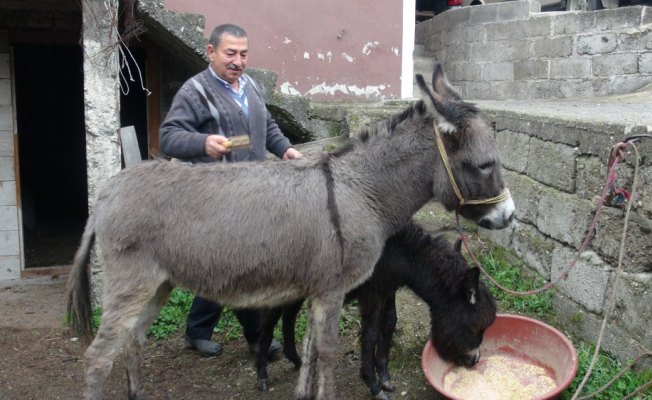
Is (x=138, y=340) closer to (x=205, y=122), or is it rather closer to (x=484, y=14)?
(x=205, y=122)

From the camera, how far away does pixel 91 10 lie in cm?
Answer: 507

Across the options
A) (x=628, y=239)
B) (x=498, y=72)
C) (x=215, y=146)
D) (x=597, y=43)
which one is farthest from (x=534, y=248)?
(x=498, y=72)

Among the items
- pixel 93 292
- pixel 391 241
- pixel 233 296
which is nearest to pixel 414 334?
pixel 391 241

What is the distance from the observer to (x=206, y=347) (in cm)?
473

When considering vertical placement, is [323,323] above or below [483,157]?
below

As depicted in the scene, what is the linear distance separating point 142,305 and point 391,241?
5.37ft

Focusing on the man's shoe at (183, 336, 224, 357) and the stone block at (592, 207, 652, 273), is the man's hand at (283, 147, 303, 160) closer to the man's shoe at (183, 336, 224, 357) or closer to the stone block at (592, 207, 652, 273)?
the man's shoe at (183, 336, 224, 357)

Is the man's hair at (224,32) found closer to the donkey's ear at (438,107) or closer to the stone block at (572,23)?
the donkey's ear at (438,107)

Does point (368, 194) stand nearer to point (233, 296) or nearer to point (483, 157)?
point (483, 157)

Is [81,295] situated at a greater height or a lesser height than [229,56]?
lesser

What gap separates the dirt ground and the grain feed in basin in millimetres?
239

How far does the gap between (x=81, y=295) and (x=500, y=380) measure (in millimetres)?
2735

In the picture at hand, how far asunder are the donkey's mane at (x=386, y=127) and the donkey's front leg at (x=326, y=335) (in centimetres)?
83

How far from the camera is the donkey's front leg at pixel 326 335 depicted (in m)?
3.26
